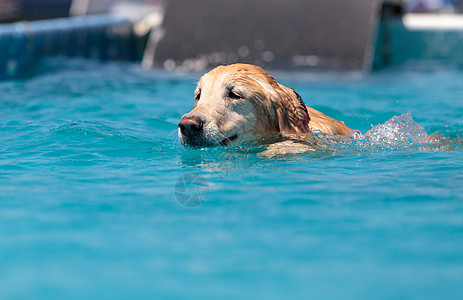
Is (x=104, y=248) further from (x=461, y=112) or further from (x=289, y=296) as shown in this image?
(x=461, y=112)

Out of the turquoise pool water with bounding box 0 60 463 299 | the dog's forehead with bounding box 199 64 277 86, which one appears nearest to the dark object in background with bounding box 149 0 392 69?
the turquoise pool water with bounding box 0 60 463 299

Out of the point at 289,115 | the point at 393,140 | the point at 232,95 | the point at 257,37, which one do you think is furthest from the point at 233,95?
the point at 257,37

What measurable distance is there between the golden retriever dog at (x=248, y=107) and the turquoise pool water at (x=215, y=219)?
20 cm

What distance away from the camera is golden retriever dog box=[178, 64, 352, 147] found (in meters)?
5.34

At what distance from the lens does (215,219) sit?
3742 mm

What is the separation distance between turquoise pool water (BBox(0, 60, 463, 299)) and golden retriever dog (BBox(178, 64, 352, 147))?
0.20 metres

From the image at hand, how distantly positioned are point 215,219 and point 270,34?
9067 mm

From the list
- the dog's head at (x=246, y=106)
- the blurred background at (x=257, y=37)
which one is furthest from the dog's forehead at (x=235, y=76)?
the blurred background at (x=257, y=37)

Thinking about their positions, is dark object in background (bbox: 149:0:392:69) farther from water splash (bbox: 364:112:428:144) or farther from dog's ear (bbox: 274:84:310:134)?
dog's ear (bbox: 274:84:310:134)

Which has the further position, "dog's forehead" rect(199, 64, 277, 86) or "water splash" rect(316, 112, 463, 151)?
"water splash" rect(316, 112, 463, 151)

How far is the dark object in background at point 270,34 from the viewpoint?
11.9 meters

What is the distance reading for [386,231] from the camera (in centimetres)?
352

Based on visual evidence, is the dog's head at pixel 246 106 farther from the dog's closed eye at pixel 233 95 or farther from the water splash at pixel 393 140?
the water splash at pixel 393 140

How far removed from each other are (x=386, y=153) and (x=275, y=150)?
100 centimetres
